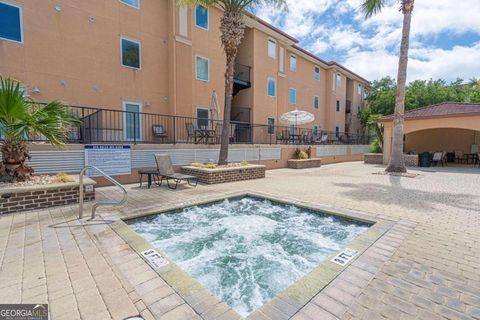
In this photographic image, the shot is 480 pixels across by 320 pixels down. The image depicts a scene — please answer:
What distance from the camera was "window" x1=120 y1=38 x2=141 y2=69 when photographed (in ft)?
35.9

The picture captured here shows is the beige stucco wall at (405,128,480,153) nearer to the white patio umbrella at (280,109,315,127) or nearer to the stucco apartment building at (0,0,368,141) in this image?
the white patio umbrella at (280,109,315,127)

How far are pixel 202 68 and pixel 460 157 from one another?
69.0 ft

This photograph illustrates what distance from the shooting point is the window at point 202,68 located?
1332 cm

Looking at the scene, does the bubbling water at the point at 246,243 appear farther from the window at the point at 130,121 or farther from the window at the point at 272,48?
the window at the point at 272,48

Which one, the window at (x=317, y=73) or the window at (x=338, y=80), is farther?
the window at (x=338, y=80)

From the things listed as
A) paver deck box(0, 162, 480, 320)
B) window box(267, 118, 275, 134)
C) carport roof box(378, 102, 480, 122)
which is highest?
carport roof box(378, 102, 480, 122)

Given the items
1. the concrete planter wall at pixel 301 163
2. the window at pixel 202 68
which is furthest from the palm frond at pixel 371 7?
the window at pixel 202 68

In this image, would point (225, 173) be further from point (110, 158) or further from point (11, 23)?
point (11, 23)

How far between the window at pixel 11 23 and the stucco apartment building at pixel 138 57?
0.03 metres

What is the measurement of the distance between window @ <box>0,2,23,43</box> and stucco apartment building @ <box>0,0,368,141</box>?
3 centimetres

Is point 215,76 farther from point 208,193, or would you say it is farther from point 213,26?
point 208,193

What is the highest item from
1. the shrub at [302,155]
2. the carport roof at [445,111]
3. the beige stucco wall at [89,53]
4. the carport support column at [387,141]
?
the beige stucco wall at [89,53]

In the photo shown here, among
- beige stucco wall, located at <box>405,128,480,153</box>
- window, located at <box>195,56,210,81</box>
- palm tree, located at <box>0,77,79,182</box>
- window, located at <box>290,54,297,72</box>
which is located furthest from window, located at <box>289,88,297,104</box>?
palm tree, located at <box>0,77,79,182</box>

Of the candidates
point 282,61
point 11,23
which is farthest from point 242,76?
point 11,23
